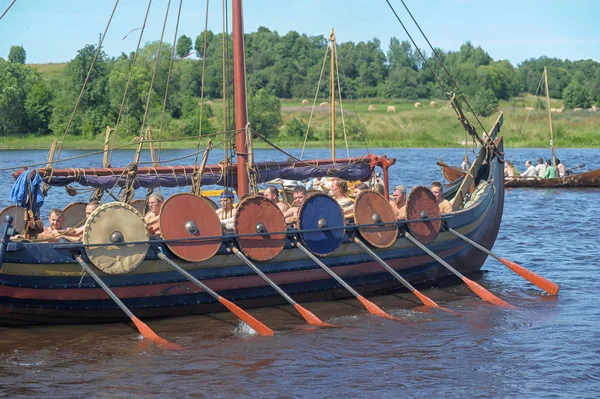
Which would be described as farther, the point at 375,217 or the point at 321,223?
the point at 375,217

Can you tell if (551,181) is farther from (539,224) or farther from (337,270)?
(337,270)

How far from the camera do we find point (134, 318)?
12430mm

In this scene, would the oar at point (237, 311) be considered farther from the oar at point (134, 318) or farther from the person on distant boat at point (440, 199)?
the person on distant boat at point (440, 199)

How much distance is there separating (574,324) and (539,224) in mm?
14153

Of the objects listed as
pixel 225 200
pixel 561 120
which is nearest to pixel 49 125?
pixel 561 120

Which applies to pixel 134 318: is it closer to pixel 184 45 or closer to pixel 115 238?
pixel 115 238

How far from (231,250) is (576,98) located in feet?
313

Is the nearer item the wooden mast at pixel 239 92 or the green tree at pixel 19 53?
the wooden mast at pixel 239 92

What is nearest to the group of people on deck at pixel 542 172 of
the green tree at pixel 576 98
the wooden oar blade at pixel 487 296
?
the wooden oar blade at pixel 487 296

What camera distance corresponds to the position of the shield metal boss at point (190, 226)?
42.5 ft

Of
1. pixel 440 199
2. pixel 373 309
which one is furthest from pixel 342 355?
pixel 440 199

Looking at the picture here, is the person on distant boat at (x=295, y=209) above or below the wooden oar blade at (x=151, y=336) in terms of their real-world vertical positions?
above

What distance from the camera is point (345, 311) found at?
14.9 m

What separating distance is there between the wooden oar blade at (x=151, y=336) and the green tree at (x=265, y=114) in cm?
6890
